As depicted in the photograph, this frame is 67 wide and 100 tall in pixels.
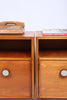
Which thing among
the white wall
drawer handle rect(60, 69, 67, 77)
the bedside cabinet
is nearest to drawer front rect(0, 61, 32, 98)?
the bedside cabinet

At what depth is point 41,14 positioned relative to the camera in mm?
1343

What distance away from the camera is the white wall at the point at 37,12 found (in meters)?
1.33

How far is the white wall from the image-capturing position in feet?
4.36

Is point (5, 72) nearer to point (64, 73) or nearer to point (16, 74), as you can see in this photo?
point (16, 74)

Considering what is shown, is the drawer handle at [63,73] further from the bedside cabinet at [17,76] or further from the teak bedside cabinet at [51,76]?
the bedside cabinet at [17,76]

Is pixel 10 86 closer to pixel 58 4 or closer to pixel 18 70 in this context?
pixel 18 70

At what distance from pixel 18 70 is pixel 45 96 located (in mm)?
228

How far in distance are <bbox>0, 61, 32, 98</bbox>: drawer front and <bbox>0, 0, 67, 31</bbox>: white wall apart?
498 millimetres

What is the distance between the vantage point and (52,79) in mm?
969

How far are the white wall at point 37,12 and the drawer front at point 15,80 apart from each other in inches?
19.6

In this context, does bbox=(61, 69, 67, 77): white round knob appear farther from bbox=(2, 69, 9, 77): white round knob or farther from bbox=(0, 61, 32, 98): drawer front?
bbox=(2, 69, 9, 77): white round knob

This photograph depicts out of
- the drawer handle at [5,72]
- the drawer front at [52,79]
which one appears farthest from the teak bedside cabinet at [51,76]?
→ the drawer handle at [5,72]

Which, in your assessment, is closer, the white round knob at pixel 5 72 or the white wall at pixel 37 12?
the white round knob at pixel 5 72

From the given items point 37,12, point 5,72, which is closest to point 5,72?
point 5,72
